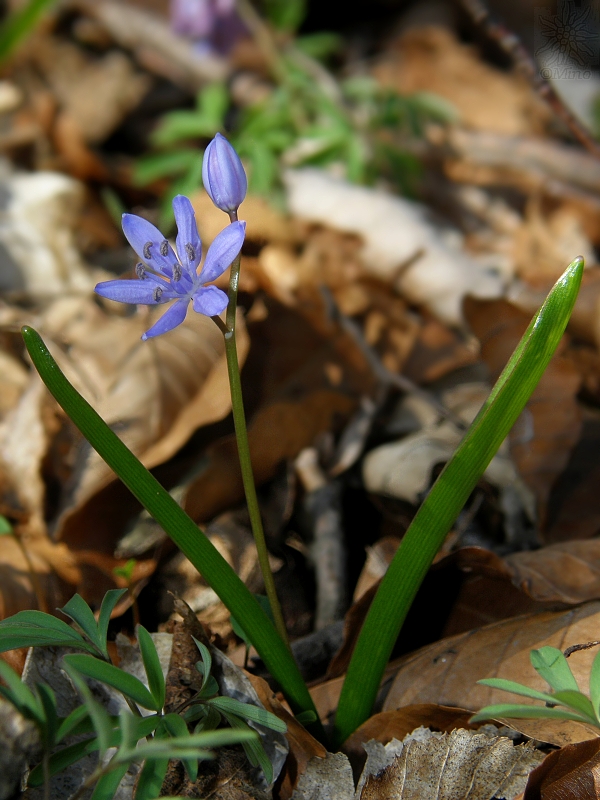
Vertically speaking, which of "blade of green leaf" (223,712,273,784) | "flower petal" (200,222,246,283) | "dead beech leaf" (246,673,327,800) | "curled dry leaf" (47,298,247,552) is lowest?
"curled dry leaf" (47,298,247,552)

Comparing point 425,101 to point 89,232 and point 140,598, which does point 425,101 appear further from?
point 140,598

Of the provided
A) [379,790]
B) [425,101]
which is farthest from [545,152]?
[379,790]

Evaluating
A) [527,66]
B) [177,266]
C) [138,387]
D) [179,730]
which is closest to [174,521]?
[179,730]

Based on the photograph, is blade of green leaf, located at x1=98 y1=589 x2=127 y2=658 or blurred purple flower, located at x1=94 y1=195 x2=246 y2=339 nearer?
blurred purple flower, located at x1=94 y1=195 x2=246 y2=339

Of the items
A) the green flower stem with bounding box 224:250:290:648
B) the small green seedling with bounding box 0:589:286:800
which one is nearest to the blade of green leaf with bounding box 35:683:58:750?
the small green seedling with bounding box 0:589:286:800

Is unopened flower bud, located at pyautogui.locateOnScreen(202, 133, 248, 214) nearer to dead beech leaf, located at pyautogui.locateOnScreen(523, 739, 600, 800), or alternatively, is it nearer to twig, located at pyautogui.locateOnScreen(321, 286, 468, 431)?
dead beech leaf, located at pyautogui.locateOnScreen(523, 739, 600, 800)

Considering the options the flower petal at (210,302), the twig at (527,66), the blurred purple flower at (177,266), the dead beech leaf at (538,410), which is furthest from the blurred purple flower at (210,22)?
the flower petal at (210,302)

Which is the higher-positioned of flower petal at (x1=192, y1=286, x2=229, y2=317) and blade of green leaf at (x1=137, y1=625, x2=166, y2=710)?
flower petal at (x1=192, y1=286, x2=229, y2=317)
